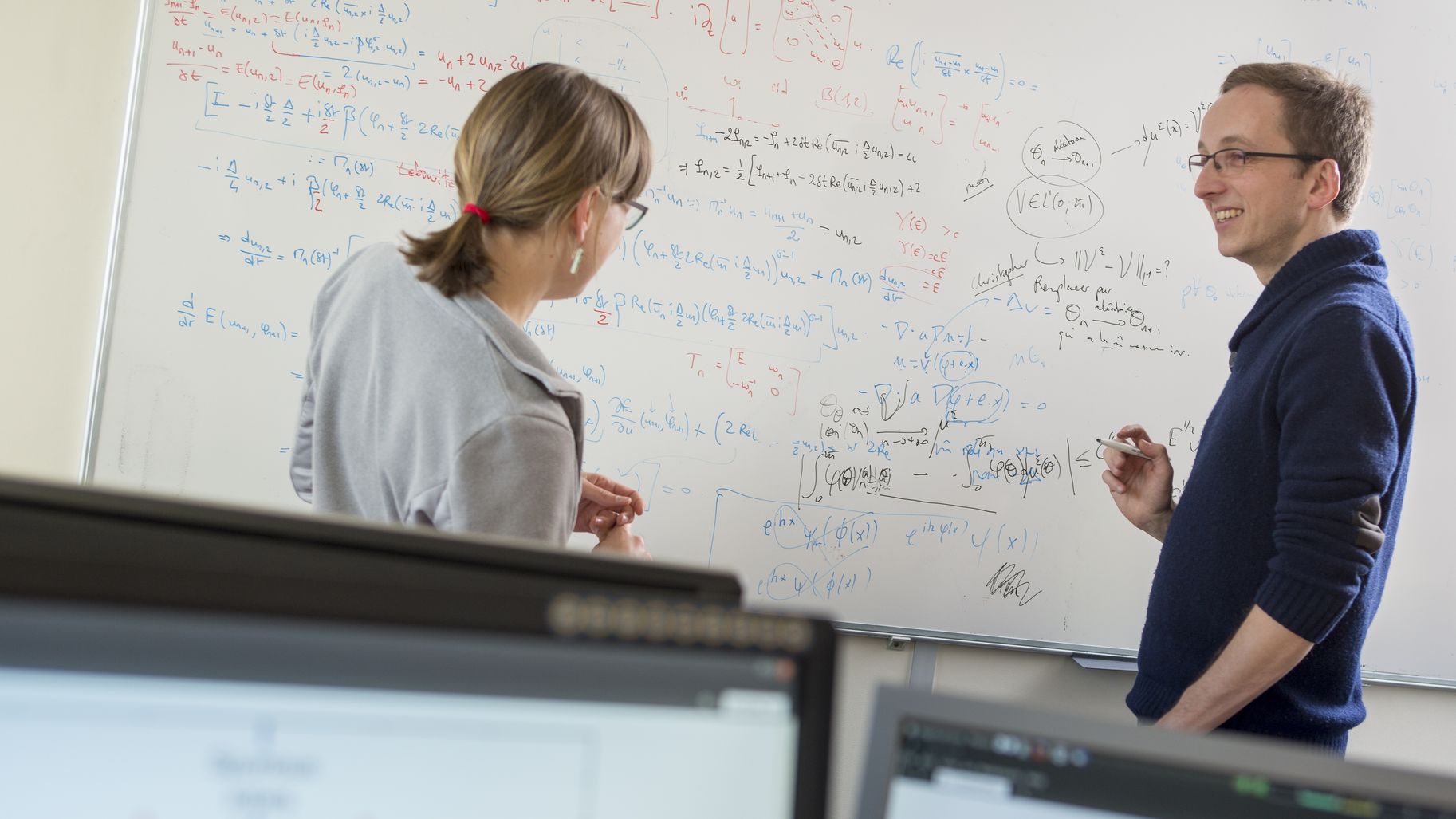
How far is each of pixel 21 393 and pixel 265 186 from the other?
587 mm

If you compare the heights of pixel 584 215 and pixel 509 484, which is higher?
pixel 584 215

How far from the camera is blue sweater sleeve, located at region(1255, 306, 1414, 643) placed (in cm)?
145

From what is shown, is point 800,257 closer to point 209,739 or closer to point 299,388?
point 299,388

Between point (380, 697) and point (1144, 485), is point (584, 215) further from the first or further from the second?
point (1144, 485)

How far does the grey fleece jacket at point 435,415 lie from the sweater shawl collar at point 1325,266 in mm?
1149

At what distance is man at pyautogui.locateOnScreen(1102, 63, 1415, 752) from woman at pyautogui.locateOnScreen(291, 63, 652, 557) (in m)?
0.99

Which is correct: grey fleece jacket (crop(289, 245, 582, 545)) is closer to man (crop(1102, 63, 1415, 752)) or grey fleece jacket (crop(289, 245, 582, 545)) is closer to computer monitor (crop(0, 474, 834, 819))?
computer monitor (crop(0, 474, 834, 819))

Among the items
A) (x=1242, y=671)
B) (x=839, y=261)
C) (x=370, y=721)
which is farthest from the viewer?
(x=839, y=261)

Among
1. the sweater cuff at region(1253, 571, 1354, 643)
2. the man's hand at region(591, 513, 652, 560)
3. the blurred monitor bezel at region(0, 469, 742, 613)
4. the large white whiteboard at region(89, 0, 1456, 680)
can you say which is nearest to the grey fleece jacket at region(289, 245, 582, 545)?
the man's hand at region(591, 513, 652, 560)

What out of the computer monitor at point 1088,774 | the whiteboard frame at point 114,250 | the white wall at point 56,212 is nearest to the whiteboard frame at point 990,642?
the white wall at point 56,212

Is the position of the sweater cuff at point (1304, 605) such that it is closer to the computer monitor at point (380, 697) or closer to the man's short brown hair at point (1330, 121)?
the man's short brown hair at point (1330, 121)

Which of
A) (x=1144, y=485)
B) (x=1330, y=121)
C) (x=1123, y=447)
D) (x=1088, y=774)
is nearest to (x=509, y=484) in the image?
(x=1088, y=774)

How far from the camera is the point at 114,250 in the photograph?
1.97 m
